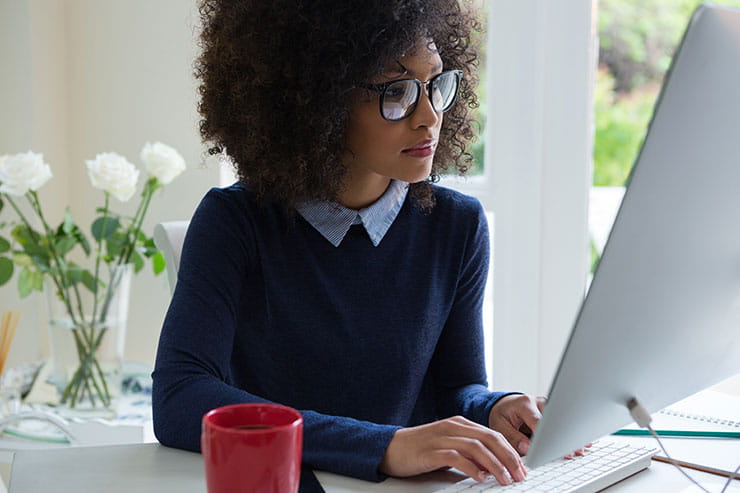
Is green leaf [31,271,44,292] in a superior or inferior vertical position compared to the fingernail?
inferior

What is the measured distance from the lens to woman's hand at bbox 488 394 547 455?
1.04 meters

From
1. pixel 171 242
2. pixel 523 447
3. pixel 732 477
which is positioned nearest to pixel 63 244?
pixel 171 242

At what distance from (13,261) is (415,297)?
3.61ft

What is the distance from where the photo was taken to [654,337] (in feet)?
2.24

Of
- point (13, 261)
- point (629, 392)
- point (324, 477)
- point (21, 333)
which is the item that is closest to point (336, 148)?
point (324, 477)

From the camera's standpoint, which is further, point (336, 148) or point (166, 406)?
point (336, 148)

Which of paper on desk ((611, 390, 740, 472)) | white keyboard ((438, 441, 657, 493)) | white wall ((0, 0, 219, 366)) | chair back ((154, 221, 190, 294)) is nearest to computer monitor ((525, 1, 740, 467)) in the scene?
white keyboard ((438, 441, 657, 493))

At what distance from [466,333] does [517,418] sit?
29 centimetres

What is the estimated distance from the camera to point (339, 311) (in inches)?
49.7

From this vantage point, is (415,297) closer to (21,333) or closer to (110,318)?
(110,318)

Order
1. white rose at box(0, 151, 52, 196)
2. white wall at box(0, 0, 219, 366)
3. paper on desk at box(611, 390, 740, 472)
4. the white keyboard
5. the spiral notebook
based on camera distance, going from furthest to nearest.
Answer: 1. white wall at box(0, 0, 219, 366)
2. white rose at box(0, 151, 52, 196)
3. the spiral notebook
4. paper on desk at box(611, 390, 740, 472)
5. the white keyboard

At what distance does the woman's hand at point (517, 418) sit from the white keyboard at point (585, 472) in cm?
9

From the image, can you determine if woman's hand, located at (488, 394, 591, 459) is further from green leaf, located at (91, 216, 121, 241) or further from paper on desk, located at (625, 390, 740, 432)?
green leaf, located at (91, 216, 121, 241)

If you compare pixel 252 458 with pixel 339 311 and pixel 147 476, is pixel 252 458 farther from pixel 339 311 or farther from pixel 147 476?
pixel 339 311
